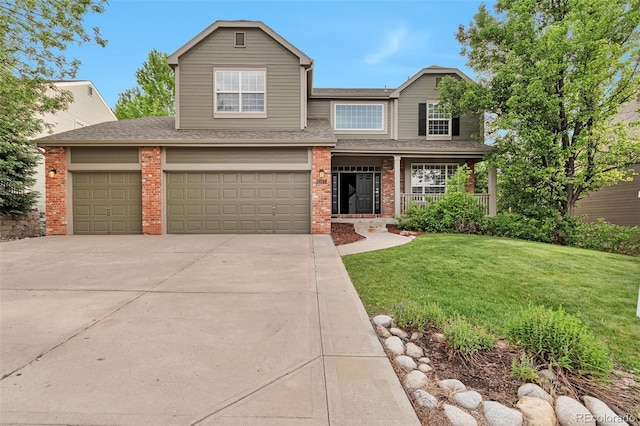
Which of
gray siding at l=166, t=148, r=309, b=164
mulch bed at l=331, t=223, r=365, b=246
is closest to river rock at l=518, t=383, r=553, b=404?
mulch bed at l=331, t=223, r=365, b=246

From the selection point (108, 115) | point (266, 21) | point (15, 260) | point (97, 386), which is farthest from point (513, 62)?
point (108, 115)

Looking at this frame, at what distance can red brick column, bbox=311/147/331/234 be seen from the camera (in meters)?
10.4

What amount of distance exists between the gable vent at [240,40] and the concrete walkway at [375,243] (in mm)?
8242

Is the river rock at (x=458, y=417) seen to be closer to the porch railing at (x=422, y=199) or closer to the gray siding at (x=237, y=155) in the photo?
the gray siding at (x=237, y=155)

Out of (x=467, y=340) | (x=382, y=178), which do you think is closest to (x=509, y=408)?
(x=467, y=340)

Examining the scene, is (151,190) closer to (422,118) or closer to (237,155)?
(237,155)

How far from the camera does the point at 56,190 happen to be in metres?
10.3

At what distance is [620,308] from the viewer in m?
4.34

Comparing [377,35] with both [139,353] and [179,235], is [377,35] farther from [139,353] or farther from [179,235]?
[139,353]

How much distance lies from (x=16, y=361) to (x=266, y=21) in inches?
481

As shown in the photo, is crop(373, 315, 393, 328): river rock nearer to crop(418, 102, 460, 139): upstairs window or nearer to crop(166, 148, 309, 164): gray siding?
crop(166, 148, 309, 164): gray siding

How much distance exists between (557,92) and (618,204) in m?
7.04

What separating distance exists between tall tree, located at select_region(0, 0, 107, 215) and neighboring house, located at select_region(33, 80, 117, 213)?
11.9ft

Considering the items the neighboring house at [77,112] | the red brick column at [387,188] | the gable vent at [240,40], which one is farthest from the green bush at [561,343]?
the neighboring house at [77,112]
